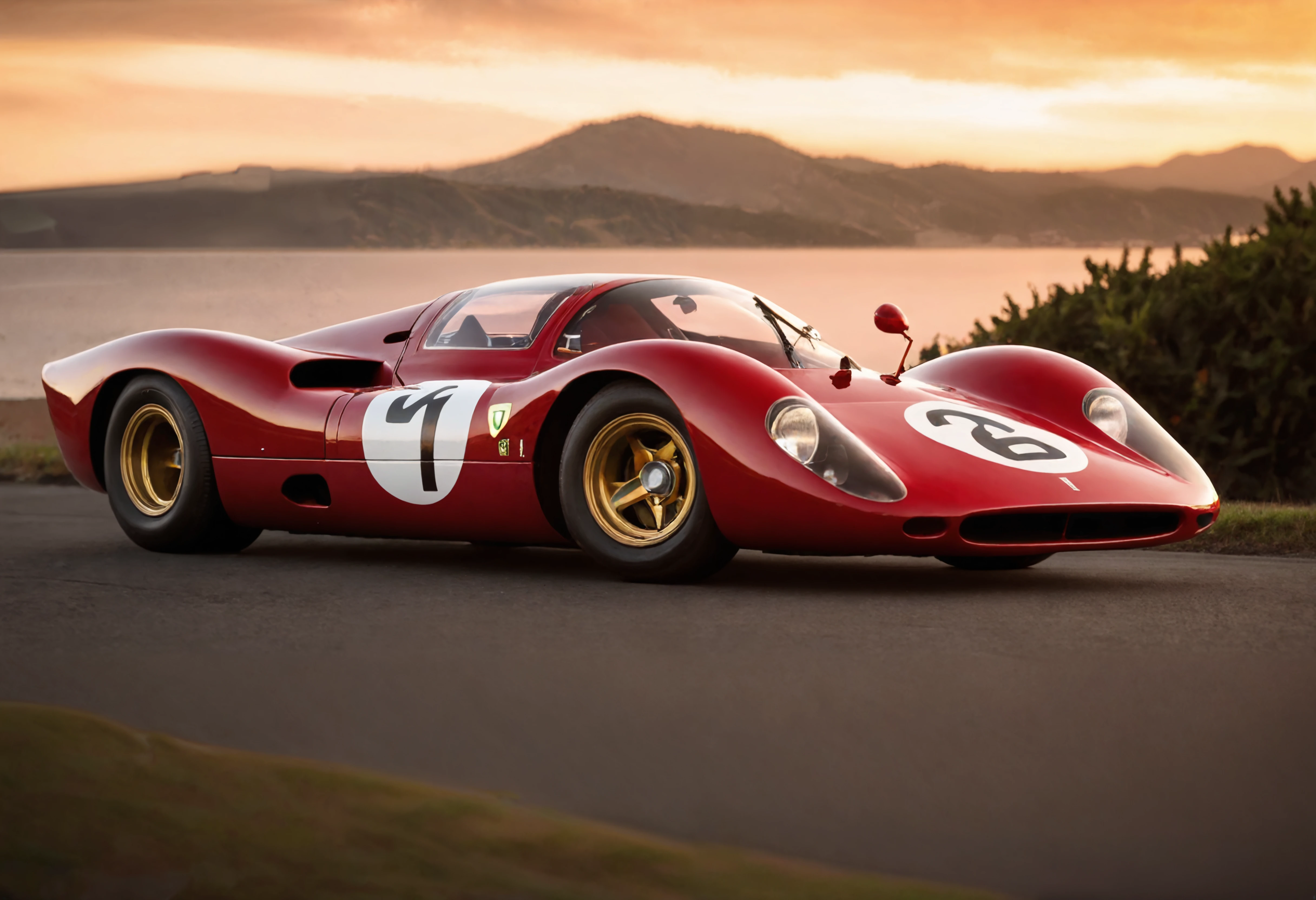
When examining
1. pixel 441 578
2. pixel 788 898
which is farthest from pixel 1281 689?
pixel 441 578

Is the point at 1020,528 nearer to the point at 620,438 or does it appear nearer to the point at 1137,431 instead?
the point at 1137,431

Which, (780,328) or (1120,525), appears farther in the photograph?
(780,328)

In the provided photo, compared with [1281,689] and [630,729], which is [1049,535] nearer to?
[1281,689]

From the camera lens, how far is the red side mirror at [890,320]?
6805mm

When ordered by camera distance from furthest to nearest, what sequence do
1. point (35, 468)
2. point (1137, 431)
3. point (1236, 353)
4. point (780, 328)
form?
point (35, 468) → point (1236, 353) → point (780, 328) → point (1137, 431)

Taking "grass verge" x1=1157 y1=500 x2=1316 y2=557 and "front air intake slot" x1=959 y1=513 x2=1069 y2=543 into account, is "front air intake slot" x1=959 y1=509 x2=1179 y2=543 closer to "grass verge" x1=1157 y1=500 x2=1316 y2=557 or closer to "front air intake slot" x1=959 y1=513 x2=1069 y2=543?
"front air intake slot" x1=959 y1=513 x2=1069 y2=543

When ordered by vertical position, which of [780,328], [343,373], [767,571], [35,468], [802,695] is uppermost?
[780,328]

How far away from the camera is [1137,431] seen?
21.3 feet

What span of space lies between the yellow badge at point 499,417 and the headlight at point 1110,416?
2437mm

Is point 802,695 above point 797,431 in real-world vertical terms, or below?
below

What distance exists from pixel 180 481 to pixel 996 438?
3.97m

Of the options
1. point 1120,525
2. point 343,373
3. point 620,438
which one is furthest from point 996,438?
point 343,373

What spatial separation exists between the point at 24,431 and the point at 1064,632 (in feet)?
52.1

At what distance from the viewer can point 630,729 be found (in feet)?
11.6
